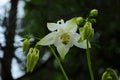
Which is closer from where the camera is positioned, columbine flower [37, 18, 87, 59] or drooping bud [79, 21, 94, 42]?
drooping bud [79, 21, 94, 42]

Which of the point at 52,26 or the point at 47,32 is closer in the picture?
the point at 52,26

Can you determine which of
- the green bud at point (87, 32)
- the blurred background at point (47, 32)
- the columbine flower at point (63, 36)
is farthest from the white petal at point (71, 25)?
the blurred background at point (47, 32)

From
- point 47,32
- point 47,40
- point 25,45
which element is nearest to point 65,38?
point 47,40

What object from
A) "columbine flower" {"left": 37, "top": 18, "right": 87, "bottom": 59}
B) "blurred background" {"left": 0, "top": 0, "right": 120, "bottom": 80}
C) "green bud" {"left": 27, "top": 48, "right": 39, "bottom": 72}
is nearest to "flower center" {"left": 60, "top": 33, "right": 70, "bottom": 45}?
"columbine flower" {"left": 37, "top": 18, "right": 87, "bottom": 59}

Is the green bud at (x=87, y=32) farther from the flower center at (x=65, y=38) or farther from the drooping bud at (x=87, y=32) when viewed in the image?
the flower center at (x=65, y=38)

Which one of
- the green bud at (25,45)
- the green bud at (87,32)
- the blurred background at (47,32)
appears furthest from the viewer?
the blurred background at (47,32)

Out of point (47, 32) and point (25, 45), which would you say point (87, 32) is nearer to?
point (25, 45)

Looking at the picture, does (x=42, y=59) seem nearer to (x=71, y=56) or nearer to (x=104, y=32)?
(x=71, y=56)

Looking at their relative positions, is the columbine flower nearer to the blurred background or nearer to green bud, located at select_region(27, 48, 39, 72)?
green bud, located at select_region(27, 48, 39, 72)
